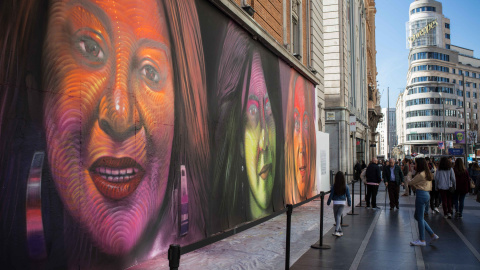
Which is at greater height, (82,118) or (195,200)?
(82,118)

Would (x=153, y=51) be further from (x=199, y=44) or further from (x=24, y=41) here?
(x=24, y=41)

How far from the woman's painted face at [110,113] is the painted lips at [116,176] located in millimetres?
13

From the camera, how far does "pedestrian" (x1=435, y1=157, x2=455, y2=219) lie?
12742 millimetres

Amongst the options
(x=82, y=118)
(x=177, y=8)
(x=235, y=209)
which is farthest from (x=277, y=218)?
(x=82, y=118)

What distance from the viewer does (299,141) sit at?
1645 cm

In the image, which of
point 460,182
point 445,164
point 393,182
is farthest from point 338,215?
point 393,182

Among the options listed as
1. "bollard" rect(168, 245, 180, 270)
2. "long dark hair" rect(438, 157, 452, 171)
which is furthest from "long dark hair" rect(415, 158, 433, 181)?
"bollard" rect(168, 245, 180, 270)

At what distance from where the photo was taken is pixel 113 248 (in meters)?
5.80

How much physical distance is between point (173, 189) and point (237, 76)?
4.05 m

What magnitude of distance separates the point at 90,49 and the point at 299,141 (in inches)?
465

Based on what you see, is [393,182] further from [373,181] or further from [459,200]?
[459,200]

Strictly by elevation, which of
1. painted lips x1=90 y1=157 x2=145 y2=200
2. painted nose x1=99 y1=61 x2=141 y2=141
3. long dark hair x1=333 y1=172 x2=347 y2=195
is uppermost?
painted nose x1=99 y1=61 x2=141 y2=141

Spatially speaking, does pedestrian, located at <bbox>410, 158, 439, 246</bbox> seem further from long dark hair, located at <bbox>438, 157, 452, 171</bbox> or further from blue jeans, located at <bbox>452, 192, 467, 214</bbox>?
blue jeans, located at <bbox>452, 192, 467, 214</bbox>

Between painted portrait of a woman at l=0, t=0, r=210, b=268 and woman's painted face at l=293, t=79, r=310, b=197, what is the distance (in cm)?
826
